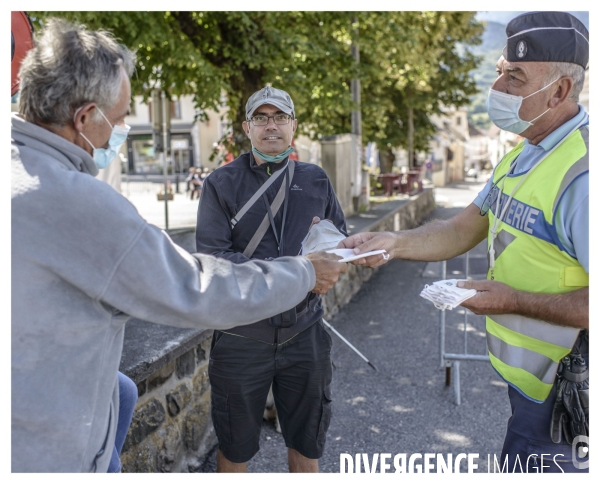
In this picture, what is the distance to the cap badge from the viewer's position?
7.31 feet

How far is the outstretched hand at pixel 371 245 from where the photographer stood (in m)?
2.82

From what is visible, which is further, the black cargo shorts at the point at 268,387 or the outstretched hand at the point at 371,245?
the black cargo shorts at the point at 268,387

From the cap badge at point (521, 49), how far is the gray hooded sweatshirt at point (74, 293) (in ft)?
4.50

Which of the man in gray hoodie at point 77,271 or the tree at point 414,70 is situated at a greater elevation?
the tree at point 414,70

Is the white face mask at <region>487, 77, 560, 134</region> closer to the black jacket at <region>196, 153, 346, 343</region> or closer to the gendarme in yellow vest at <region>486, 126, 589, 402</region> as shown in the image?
the gendarme in yellow vest at <region>486, 126, 589, 402</region>

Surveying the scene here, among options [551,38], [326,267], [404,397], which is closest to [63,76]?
[326,267]

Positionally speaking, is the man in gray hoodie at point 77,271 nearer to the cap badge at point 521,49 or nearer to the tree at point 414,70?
the cap badge at point 521,49

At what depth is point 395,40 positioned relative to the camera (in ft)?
39.9

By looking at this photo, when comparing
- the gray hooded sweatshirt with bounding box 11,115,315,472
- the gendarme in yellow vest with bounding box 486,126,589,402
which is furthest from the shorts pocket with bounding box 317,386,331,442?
the gray hooded sweatshirt with bounding box 11,115,315,472

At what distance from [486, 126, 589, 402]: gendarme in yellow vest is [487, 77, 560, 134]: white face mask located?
213 mm

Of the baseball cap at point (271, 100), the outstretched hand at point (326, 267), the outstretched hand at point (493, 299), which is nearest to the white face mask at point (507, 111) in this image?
the outstretched hand at point (493, 299)

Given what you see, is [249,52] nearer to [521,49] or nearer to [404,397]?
[404,397]

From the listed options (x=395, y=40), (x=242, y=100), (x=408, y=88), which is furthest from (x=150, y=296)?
(x=408, y=88)

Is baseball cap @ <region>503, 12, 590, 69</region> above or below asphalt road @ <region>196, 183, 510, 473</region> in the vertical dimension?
above
